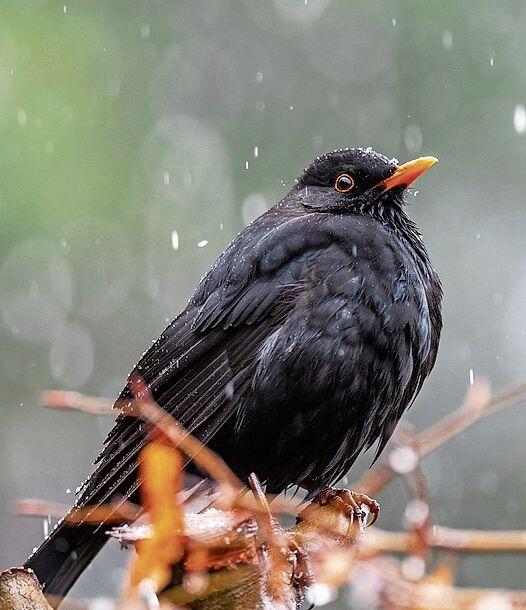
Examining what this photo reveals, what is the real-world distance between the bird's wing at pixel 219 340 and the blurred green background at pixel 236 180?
3.70 m

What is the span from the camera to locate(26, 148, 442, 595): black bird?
3762 millimetres

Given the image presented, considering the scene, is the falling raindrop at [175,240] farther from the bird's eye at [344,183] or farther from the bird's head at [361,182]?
the bird's eye at [344,183]

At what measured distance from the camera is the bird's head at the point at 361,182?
14.8 ft

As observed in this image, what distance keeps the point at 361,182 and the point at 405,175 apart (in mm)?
202

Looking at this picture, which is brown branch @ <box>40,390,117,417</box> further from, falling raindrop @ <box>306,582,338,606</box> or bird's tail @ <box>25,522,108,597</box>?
bird's tail @ <box>25,522,108,597</box>

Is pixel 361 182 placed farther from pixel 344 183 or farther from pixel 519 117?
pixel 519 117

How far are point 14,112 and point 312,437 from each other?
4.42 meters

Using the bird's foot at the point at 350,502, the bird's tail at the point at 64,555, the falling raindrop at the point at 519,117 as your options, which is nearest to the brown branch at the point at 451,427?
the bird's foot at the point at 350,502

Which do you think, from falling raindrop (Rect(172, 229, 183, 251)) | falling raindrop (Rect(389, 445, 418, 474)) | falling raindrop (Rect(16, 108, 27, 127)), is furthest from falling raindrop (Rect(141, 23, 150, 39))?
falling raindrop (Rect(389, 445, 418, 474))

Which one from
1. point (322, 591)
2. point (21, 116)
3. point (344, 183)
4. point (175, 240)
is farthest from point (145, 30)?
point (322, 591)

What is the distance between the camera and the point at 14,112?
7.41 metres

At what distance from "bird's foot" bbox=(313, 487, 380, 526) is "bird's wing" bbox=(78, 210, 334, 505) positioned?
522 mm

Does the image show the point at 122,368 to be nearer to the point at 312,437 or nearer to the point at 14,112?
the point at 14,112

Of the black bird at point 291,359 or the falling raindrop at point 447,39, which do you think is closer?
the black bird at point 291,359
